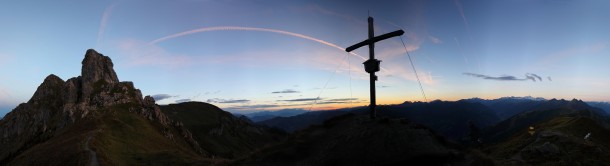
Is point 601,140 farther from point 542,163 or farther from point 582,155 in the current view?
point 542,163

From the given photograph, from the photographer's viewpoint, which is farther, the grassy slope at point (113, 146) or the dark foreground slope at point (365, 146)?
the grassy slope at point (113, 146)

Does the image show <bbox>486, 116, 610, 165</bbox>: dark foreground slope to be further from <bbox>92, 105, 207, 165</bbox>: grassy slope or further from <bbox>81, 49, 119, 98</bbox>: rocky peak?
<bbox>81, 49, 119, 98</bbox>: rocky peak

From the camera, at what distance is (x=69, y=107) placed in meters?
133

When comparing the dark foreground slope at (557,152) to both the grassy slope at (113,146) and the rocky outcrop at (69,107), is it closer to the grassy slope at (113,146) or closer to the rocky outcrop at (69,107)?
the grassy slope at (113,146)

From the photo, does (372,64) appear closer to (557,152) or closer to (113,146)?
(113,146)

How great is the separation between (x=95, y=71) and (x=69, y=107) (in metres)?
43.8

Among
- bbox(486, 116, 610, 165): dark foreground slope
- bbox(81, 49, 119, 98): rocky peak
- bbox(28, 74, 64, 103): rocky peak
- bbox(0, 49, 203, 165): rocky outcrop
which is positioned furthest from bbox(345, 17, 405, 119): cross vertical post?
bbox(28, 74, 64, 103): rocky peak

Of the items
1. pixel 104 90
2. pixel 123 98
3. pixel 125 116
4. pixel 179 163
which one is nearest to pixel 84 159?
pixel 179 163

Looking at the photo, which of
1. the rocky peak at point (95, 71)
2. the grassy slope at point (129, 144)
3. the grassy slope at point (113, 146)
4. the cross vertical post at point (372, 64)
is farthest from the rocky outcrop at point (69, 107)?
the cross vertical post at point (372, 64)

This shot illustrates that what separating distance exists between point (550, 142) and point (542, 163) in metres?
18.2

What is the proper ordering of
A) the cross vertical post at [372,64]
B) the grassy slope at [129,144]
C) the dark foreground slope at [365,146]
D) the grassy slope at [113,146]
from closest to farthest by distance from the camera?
the dark foreground slope at [365,146], the cross vertical post at [372,64], the grassy slope at [113,146], the grassy slope at [129,144]

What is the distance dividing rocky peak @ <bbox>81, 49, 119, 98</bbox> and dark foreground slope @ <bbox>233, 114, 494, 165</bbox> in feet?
518

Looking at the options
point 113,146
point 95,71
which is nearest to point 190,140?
A: point 95,71

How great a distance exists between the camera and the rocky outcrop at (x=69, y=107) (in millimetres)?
129000
